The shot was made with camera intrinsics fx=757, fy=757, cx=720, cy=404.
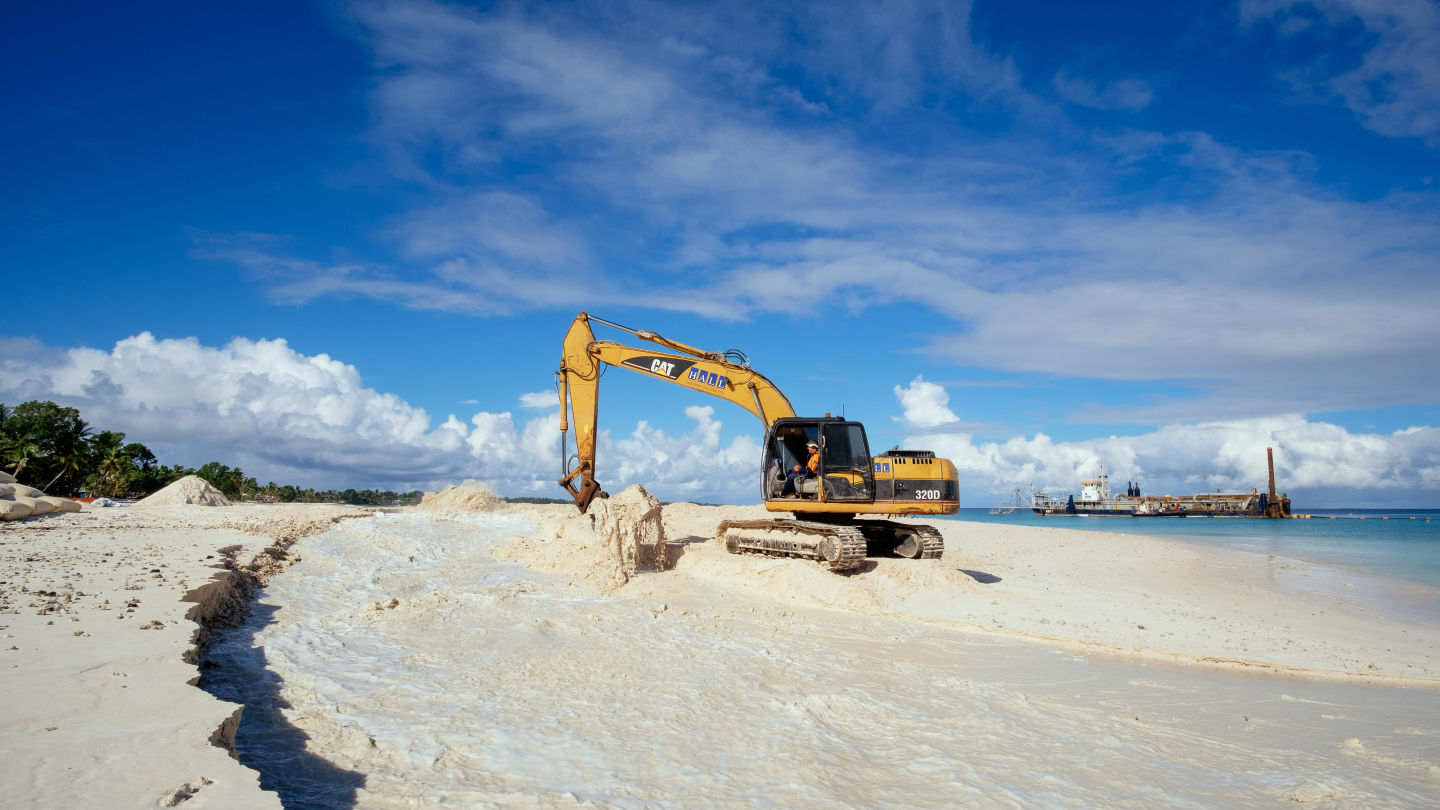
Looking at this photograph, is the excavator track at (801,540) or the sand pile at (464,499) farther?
the sand pile at (464,499)

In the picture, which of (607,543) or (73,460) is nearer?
(607,543)

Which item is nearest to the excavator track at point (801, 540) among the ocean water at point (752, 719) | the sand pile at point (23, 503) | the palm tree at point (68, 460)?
the ocean water at point (752, 719)

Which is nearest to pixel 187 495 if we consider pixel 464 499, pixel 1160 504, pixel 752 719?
pixel 464 499

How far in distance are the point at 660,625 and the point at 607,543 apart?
4157 millimetres

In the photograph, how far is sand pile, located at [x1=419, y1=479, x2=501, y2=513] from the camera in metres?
27.9

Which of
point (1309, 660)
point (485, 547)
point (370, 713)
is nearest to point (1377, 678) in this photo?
point (1309, 660)

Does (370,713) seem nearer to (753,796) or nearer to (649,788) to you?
(649,788)

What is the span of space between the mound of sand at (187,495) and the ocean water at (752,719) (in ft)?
93.3

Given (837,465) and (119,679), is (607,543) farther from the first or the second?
(119,679)

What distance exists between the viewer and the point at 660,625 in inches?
373

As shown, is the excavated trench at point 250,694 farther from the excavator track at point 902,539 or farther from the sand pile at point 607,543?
the excavator track at point 902,539

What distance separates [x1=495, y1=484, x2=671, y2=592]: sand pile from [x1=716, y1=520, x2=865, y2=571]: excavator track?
1.71m

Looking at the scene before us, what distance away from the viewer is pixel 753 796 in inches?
180

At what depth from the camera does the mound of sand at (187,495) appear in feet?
106
